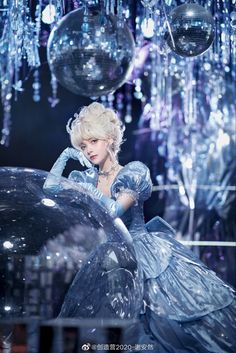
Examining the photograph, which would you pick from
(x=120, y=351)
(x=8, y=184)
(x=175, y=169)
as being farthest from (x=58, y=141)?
(x=120, y=351)

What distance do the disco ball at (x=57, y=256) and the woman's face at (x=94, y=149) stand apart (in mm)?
831

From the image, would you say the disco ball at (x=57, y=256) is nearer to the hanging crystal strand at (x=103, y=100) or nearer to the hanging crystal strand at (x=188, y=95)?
the hanging crystal strand at (x=103, y=100)

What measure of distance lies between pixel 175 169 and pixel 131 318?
13.2 feet

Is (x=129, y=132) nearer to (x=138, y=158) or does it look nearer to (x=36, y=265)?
(x=138, y=158)

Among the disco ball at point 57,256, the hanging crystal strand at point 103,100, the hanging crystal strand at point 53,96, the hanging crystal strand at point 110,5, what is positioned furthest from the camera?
the hanging crystal strand at point 103,100

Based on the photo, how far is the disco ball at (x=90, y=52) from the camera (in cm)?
289

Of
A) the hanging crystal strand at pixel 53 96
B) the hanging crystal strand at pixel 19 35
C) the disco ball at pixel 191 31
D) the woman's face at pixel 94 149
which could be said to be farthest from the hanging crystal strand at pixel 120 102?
the disco ball at pixel 191 31

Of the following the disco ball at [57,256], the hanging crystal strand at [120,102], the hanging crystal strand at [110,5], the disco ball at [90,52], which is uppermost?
the hanging crystal strand at [110,5]

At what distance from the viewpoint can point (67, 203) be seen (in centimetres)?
285

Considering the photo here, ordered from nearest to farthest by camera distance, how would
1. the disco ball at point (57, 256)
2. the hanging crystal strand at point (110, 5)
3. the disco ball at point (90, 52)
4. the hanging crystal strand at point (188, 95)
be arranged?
1. the disco ball at point (57, 256)
2. the disco ball at point (90, 52)
3. the hanging crystal strand at point (110, 5)
4. the hanging crystal strand at point (188, 95)

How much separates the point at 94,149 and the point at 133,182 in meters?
0.30

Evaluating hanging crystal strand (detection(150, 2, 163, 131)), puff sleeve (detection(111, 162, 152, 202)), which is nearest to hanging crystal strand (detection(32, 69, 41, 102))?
hanging crystal strand (detection(150, 2, 163, 131))

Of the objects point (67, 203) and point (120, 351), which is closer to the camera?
point (120, 351)

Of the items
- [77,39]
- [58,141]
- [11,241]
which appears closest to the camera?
[11,241]
